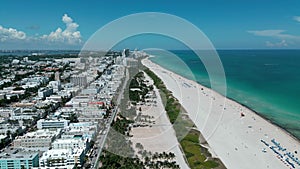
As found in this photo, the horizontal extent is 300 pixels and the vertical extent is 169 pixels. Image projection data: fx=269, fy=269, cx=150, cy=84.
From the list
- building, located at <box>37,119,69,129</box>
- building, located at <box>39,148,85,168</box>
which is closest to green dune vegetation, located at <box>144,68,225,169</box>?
building, located at <box>39,148,85,168</box>

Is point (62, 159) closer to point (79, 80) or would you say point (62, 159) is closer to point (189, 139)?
point (189, 139)

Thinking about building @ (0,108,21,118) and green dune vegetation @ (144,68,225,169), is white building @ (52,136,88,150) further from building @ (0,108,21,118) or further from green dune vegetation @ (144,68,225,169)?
building @ (0,108,21,118)

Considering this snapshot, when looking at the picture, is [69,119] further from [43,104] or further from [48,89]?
[48,89]

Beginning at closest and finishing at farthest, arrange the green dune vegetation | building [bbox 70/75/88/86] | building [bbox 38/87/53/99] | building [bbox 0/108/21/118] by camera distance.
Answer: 1. the green dune vegetation
2. building [bbox 0/108/21/118]
3. building [bbox 38/87/53/99]
4. building [bbox 70/75/88/86]

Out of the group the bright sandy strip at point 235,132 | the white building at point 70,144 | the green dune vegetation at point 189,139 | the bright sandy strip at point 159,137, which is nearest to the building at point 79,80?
the bright sandy strip at point 235,132

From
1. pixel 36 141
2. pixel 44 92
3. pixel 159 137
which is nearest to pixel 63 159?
pixel 36 141
